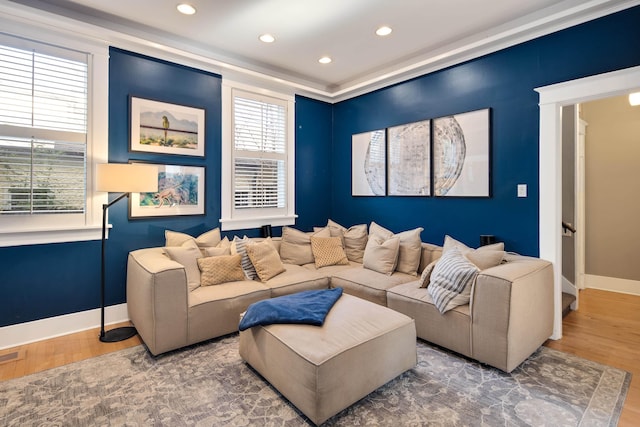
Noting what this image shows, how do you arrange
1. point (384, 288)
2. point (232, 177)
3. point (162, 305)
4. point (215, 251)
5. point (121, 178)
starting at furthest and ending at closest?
point (232, 177) → point (215, 251) → point (384, 288) → point (121, 178) → point (162, 305)

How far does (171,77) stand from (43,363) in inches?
113

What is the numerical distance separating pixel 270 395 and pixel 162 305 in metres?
1.09

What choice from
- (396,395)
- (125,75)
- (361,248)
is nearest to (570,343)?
(396,395)

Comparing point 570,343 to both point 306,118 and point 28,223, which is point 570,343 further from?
point 28,223

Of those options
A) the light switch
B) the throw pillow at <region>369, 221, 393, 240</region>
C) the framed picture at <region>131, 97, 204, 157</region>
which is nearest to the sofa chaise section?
the light switch

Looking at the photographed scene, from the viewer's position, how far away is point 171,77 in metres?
3.56

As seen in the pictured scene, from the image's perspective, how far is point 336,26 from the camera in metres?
3.10

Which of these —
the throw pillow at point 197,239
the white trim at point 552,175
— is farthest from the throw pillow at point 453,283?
the throw pillow at point 197,239

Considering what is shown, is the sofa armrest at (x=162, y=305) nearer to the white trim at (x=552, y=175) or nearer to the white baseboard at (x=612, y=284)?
the white trim at (x=552, y=175)

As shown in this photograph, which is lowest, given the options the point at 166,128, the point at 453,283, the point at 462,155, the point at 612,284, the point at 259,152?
the point at 612,284

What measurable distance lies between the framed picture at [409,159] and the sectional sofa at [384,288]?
0.71 meters

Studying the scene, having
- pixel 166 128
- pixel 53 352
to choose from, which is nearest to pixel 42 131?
pixel 166 128

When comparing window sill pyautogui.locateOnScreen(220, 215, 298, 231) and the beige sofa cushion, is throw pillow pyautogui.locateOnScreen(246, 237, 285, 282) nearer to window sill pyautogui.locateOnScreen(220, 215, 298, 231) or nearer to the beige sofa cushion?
window sill pyautogui.locateOnScreen(220, 215, 298, 231)

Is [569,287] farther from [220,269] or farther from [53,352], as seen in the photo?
[53,352]
